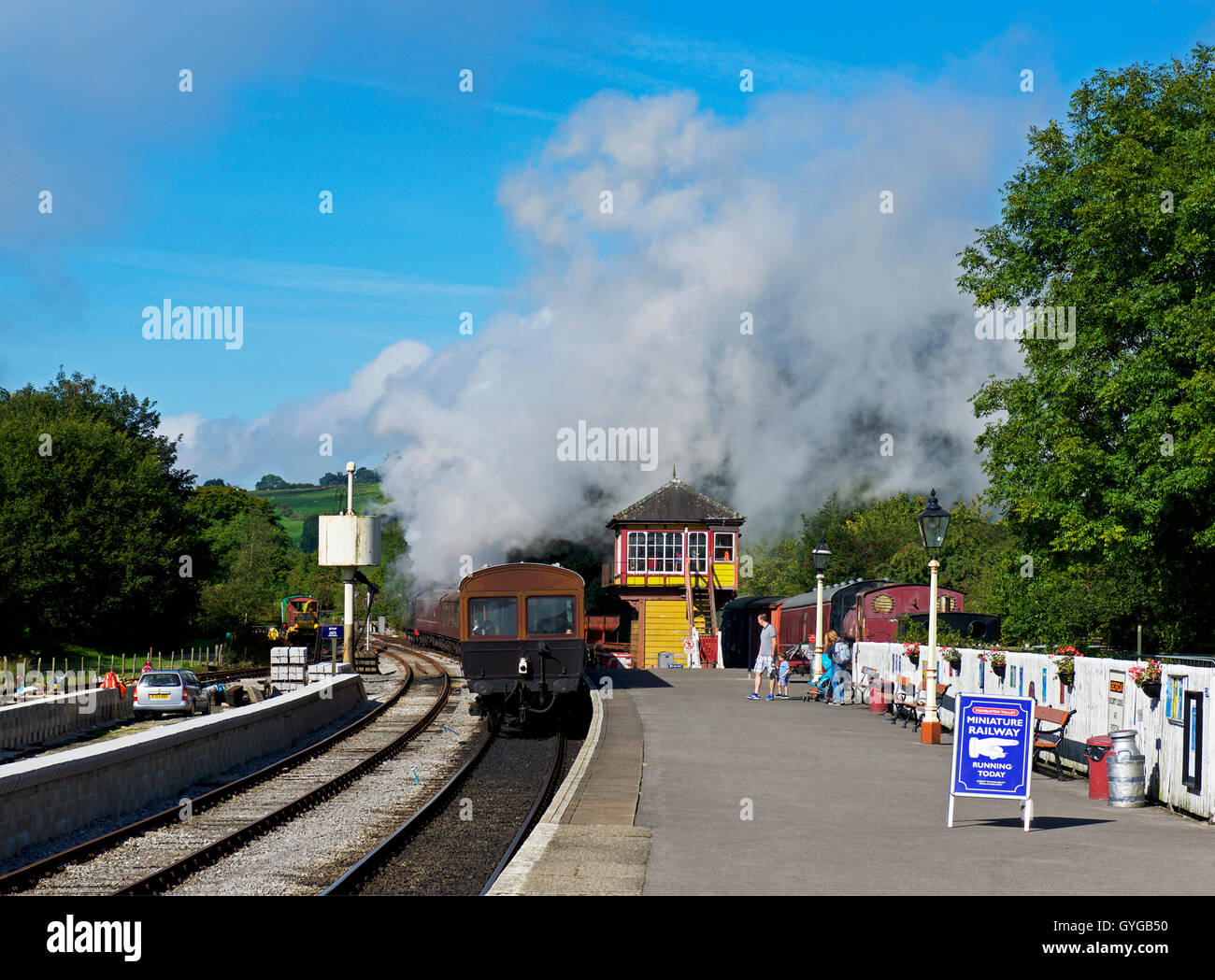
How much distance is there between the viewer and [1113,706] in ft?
48.2

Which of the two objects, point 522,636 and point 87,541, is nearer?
point 522,636

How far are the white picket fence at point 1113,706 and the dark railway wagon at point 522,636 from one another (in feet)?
23.5

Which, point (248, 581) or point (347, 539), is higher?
point (347, 539)

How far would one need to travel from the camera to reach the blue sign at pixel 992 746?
37.3ft

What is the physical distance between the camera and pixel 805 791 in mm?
13344

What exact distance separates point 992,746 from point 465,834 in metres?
5.54

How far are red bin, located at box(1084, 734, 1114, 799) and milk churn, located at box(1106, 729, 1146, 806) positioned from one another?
0.30 m

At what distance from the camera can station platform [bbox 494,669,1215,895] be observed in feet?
28.6

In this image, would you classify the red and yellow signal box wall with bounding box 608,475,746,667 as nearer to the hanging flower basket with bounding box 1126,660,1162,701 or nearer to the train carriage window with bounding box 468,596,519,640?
the train carriage window with bounding box 468,596,519,640

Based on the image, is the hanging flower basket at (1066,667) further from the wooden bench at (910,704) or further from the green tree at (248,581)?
the green tree at (248,581)

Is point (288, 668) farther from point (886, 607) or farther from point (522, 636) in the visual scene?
point (886, 607)

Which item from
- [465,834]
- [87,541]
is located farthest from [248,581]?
[465,834]

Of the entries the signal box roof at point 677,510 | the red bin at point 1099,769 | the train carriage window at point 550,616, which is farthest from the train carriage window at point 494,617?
the signal box roof at point 677,510
